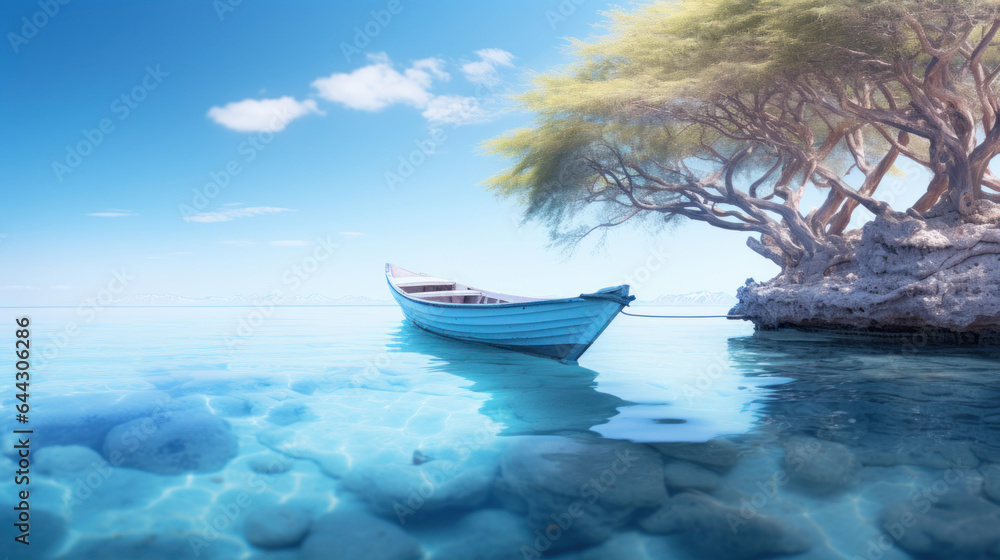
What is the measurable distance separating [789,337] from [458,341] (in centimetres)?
768

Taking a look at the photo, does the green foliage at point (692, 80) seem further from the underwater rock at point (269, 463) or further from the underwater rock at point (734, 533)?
the underwater rock at point (269, 463)

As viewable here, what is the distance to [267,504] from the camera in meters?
2.82

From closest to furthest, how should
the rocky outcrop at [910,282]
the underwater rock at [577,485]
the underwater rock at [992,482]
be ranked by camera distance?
1. the underwater rock at [577,485]
2. the underwater rock at [992,482]
3. the rocky outcrop at [910,282]

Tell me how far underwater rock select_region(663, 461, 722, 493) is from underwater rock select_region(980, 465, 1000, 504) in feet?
4.64

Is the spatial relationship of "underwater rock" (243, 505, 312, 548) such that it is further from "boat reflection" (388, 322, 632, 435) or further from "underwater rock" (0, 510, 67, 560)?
"boat reflection" (388, 322, 632, 435)

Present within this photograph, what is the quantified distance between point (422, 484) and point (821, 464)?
251cm

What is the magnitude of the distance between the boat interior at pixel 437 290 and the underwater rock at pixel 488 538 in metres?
6.99

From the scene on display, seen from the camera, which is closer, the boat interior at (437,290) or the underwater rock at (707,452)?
the underwater rock at (707,452)

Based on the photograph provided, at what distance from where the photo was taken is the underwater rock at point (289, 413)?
4305 mm

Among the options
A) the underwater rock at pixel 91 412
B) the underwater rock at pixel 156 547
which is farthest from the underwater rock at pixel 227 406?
the underwater rock at pixel 156 547

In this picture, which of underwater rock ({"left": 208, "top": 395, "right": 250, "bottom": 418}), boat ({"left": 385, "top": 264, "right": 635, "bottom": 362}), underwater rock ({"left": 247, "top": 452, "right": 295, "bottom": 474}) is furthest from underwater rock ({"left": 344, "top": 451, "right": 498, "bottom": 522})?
boat ({"left": 385, "top": 264, "right": 635, "bottom": 362})

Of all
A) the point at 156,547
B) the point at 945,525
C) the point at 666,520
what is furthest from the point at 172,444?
the point at 945,525

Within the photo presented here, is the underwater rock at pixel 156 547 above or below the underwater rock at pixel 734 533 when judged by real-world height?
above

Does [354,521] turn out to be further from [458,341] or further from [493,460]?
[458,341]
